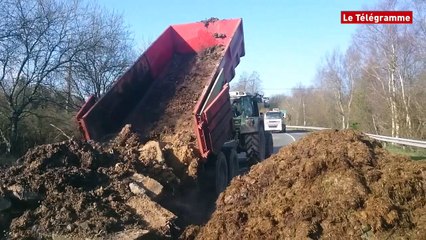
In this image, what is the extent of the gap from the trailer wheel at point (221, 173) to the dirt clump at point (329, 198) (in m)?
2.25

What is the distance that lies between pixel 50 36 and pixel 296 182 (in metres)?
14.0

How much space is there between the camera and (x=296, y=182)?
5.04 meters

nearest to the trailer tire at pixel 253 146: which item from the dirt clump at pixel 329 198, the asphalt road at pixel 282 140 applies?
the dirt clump at pixel 329 198

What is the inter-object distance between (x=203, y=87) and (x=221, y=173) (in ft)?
6.78

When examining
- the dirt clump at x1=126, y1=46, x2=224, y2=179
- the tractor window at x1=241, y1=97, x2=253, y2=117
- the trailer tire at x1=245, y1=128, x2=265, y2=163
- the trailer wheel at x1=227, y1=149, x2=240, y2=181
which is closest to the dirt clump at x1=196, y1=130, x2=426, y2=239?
the dirt clump at x1=126, y1=46, x2=224, y2=179

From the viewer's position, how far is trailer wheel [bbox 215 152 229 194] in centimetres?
789

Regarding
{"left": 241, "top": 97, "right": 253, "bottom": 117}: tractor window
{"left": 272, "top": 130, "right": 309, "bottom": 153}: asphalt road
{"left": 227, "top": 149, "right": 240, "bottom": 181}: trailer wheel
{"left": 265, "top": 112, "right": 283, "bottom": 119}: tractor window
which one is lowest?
{"left": 272, "top": 130, "right": 309, "bottom": 153}: asphalt road

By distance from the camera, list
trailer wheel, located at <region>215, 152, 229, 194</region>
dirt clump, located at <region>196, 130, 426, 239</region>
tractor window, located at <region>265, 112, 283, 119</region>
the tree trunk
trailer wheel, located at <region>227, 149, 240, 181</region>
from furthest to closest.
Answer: tractor window, located at <region>265, 112, 283, 119</region>
the tree trunk
trailer wheel, located at <region>227, 149, 240, 181</region>
trailer wheel, located at <region>215, 152, 229, 194</region>
dirt clump, located at <region>196, 130, 426, 239</region>

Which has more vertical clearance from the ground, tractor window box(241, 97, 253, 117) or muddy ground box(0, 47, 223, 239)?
tractor window box(241, 97, 253, 117)

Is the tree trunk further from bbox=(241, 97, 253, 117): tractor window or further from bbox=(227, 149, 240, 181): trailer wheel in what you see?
bbox=(227, 149, 240, 181): trailer wheel

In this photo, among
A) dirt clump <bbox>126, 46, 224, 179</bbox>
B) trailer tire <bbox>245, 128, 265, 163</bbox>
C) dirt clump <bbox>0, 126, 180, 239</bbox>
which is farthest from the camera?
trailer tire <bbox>245, 128, 265, 163</bbox>

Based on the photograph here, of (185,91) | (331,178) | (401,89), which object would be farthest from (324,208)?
(401,89)

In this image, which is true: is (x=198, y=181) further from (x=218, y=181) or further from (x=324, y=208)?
(x=324, y=208)

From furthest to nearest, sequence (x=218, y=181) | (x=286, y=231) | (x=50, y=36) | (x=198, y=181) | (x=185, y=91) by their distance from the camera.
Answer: (x=50, y=36)
(x=185, y=91)
(x=218, y=181)
(x=198, y=181)
(x=286, y=231)
